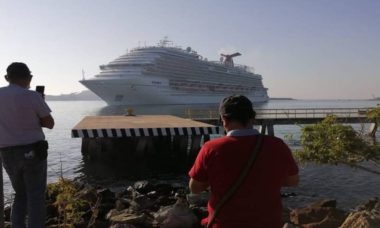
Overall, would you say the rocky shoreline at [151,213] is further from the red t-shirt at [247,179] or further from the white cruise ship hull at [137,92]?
the white cruise ship hull at [137,92]

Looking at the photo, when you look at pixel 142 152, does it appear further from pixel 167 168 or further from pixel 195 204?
pixel 195 204

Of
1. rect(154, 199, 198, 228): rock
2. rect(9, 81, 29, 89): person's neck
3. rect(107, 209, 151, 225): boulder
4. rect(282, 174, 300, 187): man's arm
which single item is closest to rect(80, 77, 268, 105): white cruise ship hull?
rect(107, 209, 151, 225): boulder

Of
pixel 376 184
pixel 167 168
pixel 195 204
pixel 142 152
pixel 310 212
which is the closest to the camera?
pixel 310 212

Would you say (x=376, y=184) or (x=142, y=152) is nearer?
(x=376, y=184)

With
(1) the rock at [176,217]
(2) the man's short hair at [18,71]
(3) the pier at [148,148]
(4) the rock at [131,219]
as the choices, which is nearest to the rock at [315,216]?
(1) the rock at [176,217]

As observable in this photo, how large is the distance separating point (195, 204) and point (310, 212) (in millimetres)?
2412

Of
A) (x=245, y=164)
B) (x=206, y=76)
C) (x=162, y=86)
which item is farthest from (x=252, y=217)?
(x=206, y=76)

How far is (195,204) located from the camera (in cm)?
899

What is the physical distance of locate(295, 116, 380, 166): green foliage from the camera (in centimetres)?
718

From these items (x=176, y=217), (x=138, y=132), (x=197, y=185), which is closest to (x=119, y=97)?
(x=138, y=132)

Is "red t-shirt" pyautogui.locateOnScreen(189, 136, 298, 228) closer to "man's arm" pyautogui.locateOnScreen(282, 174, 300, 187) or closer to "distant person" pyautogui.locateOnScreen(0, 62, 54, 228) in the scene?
"man's arm" pyautogui.locateOnScreen(282, 174, 300, 187)

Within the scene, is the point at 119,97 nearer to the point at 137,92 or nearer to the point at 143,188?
the point at 137,92

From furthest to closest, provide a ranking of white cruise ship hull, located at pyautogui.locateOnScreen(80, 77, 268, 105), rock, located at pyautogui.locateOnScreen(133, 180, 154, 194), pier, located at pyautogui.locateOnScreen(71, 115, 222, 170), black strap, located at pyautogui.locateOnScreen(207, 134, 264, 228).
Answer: white cruise ship hull, located at pyautogui.locateOnScreen(80, 77, 268, 105)
pier, located at pyautogui.locateOnScreen(71, 115, 222, 170)
rock, located at pyautogui.locateOnScreen(133, 180, 154, 194)
black strap, located at pyautogui.locateOnScreen(207, 134, 264, 228)

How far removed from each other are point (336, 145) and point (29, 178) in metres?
5.08
